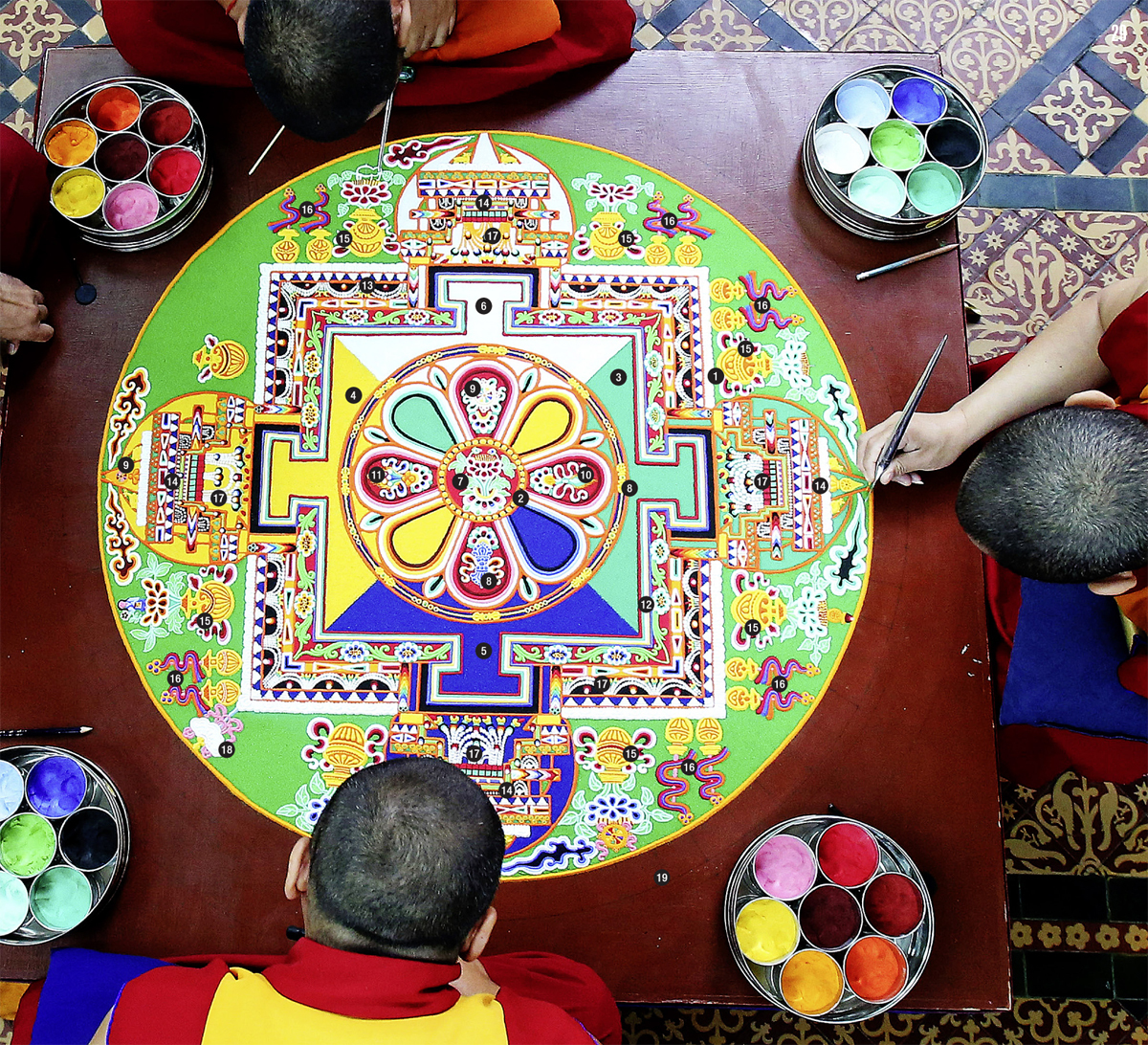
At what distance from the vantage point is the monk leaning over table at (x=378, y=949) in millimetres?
1387

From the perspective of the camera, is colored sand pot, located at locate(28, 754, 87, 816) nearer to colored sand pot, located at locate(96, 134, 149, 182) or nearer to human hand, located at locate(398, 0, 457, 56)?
colored sand pot, located at locate(96, 134, 149, 182)

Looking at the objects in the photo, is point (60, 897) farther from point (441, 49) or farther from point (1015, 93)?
point (1015, 93)

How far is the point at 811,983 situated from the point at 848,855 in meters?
0.24

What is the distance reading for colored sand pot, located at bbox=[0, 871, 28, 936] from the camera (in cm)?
169

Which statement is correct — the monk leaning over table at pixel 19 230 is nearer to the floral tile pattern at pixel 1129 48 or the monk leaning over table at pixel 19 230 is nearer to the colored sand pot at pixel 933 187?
the colored sand pot at pixel 933 187

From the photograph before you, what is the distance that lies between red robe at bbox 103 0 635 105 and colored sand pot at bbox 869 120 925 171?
24.4 inches

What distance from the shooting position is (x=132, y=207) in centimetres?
200

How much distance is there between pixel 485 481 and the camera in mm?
1995

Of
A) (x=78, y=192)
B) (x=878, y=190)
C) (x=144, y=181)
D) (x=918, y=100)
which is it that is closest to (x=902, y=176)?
(x=878, y=190)

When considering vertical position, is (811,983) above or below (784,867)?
below

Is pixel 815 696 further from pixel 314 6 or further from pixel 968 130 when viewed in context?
pixel 314 6

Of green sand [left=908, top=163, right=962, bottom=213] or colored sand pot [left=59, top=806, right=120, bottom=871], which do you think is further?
green sand [left=908, top=163, right=962, bottom=213]

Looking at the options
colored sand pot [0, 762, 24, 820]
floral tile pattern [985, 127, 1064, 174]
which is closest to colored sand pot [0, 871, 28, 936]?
colored sand pot [0, 762, 24, 820]

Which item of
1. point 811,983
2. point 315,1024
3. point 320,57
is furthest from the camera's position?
point 811,983
